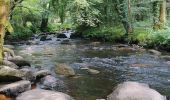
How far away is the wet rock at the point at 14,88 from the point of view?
9.89m

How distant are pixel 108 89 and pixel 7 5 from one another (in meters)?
4.62

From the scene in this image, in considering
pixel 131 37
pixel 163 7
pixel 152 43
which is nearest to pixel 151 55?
pixel 152 43

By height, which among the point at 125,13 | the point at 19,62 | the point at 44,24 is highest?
the point at 125,13

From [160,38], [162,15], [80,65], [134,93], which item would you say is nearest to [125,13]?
[162,15]

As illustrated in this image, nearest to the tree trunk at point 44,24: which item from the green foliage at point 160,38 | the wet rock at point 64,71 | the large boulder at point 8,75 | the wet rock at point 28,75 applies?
the green foliage at point 160,38

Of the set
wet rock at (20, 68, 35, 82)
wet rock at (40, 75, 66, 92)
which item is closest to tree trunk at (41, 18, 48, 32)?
wet rock at (40, 75, 66, 92)

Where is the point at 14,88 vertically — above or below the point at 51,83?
above

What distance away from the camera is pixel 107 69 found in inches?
568

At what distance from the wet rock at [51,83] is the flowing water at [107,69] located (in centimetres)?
24

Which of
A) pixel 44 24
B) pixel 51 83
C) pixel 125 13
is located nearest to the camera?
pixel 51 83

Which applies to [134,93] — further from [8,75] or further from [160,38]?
[160,38]

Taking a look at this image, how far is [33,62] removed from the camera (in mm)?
16312

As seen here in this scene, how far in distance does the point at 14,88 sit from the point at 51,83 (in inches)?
74.1

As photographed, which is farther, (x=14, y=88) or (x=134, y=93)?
(x=14, y=88)
